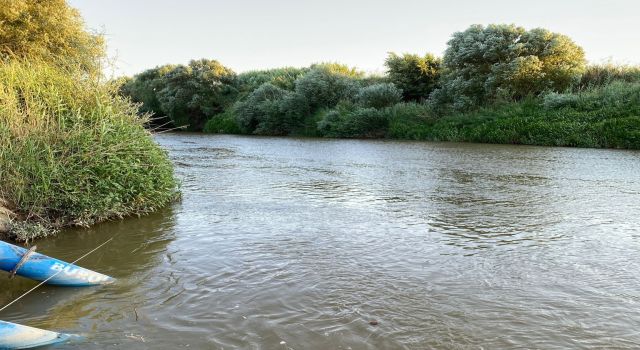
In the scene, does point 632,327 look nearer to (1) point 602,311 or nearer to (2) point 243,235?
(1) point 602,311

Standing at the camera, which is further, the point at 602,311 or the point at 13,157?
the point at 13,157

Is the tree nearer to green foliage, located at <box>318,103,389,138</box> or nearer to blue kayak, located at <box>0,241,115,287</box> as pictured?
blue kayak, located at <box>0,241,115,287</box>

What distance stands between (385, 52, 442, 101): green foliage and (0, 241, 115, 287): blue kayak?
38.2 m

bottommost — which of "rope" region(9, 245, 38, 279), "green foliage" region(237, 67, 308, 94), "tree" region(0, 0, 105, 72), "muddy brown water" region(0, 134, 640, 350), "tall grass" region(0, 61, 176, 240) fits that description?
"muddy brown water" region(0, 134, 640, 350)

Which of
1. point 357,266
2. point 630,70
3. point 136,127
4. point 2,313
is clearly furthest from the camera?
point 630,70

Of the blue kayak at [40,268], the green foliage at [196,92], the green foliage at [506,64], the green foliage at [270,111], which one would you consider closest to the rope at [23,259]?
the blue kayak at [40,268]

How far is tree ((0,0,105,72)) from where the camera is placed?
18297 millimetres

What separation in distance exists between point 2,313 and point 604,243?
8.08 m

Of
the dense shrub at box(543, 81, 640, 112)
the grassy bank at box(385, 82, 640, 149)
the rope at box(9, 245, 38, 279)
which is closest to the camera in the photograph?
the rope at box(9, 245, 38, 279)

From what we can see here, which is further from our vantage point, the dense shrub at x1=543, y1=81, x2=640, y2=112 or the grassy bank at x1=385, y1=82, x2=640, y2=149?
the dense shrub at x1=543, y1=81, x2=640, y2=112

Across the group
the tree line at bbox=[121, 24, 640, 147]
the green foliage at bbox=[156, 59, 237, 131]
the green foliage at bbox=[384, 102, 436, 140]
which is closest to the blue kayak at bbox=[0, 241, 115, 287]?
the tree line at bbox=[121, 24, 640, 147]

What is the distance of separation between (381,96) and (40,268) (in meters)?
35.8

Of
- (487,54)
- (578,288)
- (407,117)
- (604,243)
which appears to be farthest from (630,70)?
(578,288)

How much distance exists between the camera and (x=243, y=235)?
8.45m
